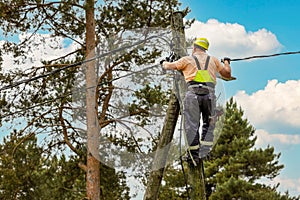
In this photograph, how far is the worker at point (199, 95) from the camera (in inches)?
174

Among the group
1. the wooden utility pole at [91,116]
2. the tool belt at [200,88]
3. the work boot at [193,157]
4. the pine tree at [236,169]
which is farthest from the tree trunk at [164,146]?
the pine tree at [236,169]

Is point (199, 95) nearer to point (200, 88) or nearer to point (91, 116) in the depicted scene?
point (200, 88)

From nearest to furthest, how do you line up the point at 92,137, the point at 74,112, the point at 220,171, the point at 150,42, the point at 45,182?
the point at 150,42 < the point at 92,137 < the point at 74,112 < the point at 45,182 < the point at 220,171

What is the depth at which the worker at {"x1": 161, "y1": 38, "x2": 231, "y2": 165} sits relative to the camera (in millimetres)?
4422

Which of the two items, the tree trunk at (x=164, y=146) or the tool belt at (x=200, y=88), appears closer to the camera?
the tool belt at (x=200, y=88)

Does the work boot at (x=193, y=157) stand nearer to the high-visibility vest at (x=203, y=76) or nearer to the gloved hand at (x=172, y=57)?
the high-visibility vest at (x=203, y=76)

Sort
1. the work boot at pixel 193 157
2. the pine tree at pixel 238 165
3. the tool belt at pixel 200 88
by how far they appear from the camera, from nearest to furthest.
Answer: the tool belt at pixel 200 88
the work boot at pixel 193 157
the pine tree at pixel 238 165

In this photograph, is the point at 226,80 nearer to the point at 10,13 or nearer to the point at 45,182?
the point at 10,13

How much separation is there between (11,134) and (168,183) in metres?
5.95

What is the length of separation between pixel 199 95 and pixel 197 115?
0.18 m

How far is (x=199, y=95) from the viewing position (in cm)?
442

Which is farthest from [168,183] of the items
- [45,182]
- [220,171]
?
[45,182]

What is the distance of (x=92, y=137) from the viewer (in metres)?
11.9

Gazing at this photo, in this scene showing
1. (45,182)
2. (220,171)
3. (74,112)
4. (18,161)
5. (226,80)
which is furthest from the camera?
(220,171)
